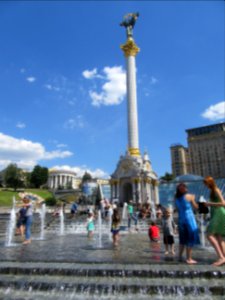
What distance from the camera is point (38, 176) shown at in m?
102

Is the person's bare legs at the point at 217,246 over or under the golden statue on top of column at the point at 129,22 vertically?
under

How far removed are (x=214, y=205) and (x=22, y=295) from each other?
4773 mm

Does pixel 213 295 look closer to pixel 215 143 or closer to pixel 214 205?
pixel 214 205

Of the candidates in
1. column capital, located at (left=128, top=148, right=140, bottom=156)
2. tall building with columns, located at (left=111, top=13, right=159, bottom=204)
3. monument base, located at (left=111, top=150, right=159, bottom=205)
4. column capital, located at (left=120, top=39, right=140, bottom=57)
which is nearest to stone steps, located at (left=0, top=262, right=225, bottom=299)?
tall building with columns, located at (left=111, top=13, right=159, bottom=204)

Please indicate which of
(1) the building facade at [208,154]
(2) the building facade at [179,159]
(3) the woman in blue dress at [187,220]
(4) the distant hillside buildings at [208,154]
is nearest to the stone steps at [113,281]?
(3) the woman in blue dress at [187,220]

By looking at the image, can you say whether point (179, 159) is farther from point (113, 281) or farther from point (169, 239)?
point (113, 281)

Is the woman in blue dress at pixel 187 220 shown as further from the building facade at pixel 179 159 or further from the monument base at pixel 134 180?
the building facade at pixel 179 159

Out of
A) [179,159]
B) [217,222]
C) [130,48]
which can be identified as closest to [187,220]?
[217,222]

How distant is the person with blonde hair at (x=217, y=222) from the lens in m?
6.29

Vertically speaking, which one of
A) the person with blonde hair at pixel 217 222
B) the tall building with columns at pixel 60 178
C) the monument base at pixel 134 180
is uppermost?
the tall building with columns at pixel 60 178

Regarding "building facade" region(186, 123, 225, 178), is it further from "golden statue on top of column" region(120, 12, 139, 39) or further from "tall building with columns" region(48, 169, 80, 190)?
"golden statue on top of column" region(120, 12, 139, 39)

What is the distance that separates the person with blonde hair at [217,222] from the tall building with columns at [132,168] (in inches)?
1071

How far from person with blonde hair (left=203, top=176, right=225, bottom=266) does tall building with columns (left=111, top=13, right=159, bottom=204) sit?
27200mm

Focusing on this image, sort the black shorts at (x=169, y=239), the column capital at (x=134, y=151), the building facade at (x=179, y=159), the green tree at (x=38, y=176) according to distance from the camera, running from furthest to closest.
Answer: the building facade at (x=179, y=159) → the green tree at (x=38, y=176) → the column capital at (x=134, y=151) → the black shorts at (x=169, y=239)
